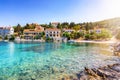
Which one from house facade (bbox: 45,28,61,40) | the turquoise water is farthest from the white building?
the turquoise water

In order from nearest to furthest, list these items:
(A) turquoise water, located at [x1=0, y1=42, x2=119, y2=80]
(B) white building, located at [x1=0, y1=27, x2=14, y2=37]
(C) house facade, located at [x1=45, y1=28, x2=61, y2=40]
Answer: (A) turquoise water, located at [x1=0, y1=42, x2=119, y2=80]
(C) house facade, located at [x1=45, y1=28, x2=61, y2=40]
(B) white building, located at [x1=0, y1=27, x2=14, y2=37]

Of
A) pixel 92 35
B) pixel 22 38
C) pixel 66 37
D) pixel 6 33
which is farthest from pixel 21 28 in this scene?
pixel 92 35

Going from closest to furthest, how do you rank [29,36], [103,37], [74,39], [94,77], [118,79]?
1. [118,79]
2. [94,77]
3. [103,37]
4. [74,39]
5. [29,36]

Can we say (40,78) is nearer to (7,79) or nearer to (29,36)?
(7,79)

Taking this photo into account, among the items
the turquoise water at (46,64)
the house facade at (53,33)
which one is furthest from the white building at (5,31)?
the turquoise water at (46,64)

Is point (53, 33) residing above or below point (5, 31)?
below

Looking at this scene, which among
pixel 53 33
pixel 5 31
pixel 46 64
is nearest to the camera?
pixel 46 64

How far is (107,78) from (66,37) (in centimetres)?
5339

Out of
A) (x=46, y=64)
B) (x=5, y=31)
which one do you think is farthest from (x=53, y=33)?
(x=46, y=64)

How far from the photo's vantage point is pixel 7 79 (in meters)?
11.4

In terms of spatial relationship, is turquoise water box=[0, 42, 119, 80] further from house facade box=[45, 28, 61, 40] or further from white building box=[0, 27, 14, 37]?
white building box=[0, 27, 14, 37]

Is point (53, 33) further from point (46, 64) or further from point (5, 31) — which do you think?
point (46, 64)

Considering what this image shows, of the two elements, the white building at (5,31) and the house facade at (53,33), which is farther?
the white building at (5,31)

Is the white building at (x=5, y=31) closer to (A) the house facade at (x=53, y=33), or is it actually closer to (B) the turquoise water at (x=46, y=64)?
(A) the house facade at (x=53, y=33)
